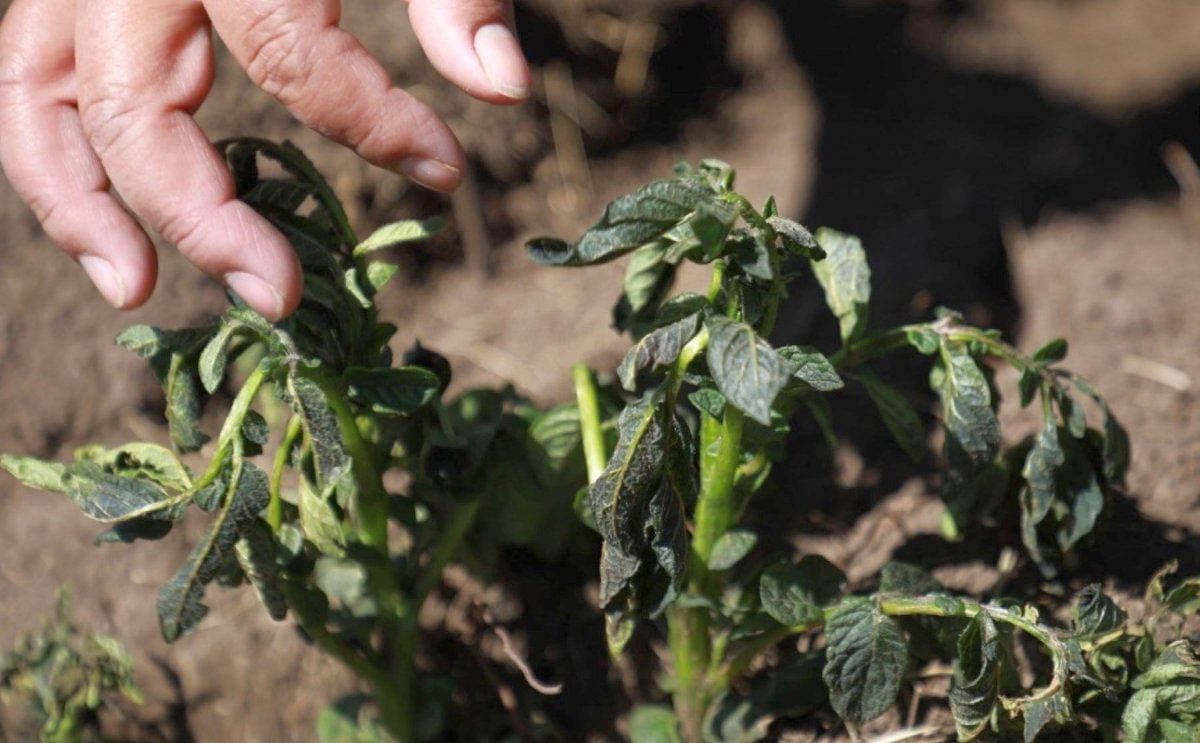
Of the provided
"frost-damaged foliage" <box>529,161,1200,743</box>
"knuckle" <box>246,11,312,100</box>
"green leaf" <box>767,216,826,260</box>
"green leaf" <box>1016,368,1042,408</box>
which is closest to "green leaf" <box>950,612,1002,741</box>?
"frost-damaged foliage" <box>529,161,1200,743</box>

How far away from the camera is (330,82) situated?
106 cm

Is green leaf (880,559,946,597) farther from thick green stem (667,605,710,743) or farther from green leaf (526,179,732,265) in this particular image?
green leaf (526,179,732,265)

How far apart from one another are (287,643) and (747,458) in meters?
0.83

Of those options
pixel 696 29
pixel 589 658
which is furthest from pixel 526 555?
pixel 696 29

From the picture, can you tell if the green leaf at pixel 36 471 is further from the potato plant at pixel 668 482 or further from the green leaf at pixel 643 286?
the green leaf at pixel 643 286

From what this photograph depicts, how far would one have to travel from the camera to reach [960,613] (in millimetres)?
1106

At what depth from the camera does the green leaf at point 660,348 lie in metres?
1.04

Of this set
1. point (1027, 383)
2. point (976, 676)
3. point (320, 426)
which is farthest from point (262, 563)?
point (1027, 383)

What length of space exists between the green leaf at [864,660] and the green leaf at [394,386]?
1.54 feet

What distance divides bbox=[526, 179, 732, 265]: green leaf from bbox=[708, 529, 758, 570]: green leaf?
0.36 meters

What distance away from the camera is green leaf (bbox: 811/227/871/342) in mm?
1229

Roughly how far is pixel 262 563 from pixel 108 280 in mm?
323

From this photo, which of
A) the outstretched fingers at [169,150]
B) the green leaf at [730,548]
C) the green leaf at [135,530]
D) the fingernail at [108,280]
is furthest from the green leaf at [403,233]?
the green leaf at [730,548]

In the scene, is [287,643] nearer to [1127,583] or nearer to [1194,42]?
[1127,583]
